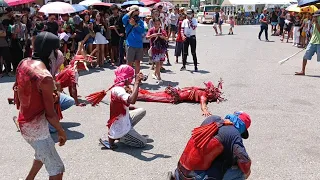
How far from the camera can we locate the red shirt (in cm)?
329

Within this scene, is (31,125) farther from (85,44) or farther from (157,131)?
(85,44)

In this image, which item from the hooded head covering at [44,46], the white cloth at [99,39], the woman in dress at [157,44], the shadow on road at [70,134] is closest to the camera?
the hooded head covering at [44,46]

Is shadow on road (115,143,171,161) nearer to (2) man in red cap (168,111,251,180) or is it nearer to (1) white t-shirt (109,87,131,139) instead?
(1) white t-shirt (109,87,131,139)

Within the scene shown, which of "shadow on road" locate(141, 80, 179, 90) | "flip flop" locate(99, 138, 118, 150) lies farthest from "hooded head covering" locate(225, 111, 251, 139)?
"shadow on road" locate(141, 80, 179, 90)

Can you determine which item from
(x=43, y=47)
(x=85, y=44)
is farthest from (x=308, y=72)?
(x=43, y=47)

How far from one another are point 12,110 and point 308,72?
317 inches

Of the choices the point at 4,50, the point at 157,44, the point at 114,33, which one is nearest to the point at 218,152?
the point at 157,44

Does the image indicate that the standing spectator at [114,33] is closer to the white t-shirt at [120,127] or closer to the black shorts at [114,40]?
the black shorts at [114,40]

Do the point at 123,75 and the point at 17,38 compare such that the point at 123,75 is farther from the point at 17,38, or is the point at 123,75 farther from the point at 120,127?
the point at 17,38

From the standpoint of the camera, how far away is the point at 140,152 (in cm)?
518

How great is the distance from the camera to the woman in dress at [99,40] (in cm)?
1193

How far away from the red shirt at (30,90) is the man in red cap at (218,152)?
1.37 metres

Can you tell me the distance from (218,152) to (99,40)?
9.11 m

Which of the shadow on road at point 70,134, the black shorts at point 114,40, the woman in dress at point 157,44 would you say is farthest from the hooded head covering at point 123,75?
the black shorts at point 114,40
